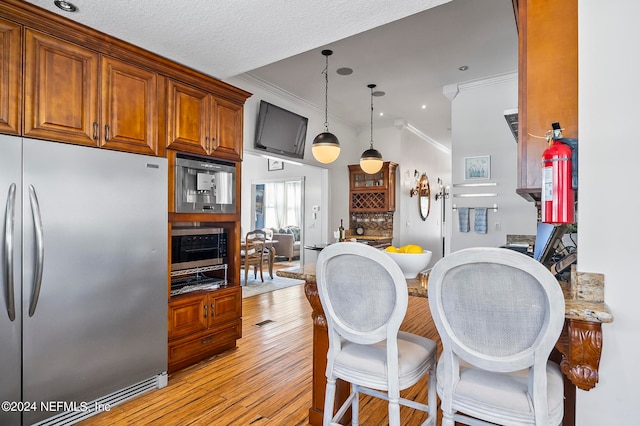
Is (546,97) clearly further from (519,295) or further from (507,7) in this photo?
(507,7)

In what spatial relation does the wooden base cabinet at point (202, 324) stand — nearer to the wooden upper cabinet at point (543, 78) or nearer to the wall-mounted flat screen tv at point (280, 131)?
the wall-mounted flat screen tv at point (280, 131)

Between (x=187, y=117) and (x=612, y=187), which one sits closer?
(x=612, y=187)

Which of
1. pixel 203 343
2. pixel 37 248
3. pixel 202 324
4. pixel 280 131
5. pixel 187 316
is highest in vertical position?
pixel 280 131

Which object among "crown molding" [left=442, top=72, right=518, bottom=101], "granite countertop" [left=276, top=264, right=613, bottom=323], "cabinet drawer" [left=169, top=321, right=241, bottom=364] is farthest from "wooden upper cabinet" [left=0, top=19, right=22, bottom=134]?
"crown molding" [left=442, top=72, right=518, bottom=101]

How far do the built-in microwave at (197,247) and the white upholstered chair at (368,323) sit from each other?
1.72 meters

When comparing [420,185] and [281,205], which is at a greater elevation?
[420,185]

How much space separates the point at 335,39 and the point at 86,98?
68.4 inches

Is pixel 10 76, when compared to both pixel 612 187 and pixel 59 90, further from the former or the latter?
pixel 612 187

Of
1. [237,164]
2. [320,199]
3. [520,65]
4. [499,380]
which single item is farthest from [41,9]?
[320,199]

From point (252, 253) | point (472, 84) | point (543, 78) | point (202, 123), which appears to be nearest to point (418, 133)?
point (472, 84)

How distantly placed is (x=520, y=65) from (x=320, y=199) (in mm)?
5353

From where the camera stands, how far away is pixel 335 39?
2.58m

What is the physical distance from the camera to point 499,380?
1289mm

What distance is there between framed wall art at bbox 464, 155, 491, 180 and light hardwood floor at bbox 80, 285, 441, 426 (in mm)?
2453
